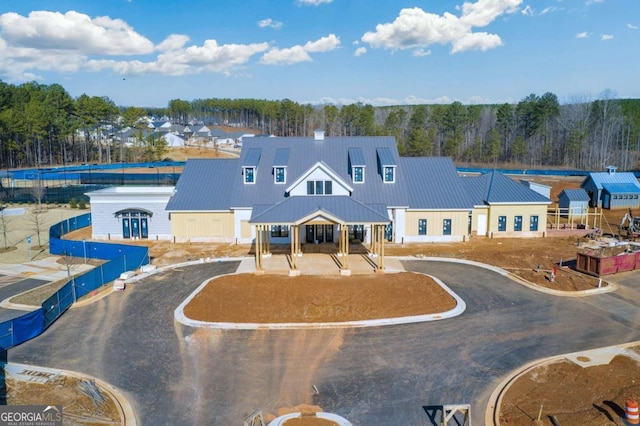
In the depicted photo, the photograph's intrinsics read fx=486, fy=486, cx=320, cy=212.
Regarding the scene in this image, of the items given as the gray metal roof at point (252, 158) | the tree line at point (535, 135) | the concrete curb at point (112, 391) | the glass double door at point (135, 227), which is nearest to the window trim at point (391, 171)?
the gray metal roof at point (252, 158)

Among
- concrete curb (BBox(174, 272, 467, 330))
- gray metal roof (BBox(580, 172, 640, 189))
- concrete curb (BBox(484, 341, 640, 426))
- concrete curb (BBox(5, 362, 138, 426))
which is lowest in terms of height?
concrete curb (BBox(5, 362, 138, 426))

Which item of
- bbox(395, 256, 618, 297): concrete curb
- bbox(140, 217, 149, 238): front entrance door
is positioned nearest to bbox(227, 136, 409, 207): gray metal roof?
bbox(140, 217, 149, 238): front entrance door

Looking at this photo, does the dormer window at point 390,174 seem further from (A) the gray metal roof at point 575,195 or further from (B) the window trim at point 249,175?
(A) the gray metal roof at point 575,195

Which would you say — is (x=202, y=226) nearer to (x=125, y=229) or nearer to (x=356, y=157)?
(x=125, y=229)

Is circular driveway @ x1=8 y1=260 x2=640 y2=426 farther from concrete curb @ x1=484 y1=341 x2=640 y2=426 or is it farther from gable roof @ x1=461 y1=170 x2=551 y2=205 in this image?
gable roof @ x1=461 y1=170 x2=551 y2=205

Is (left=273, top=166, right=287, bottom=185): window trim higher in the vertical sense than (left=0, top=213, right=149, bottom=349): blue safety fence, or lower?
higher
